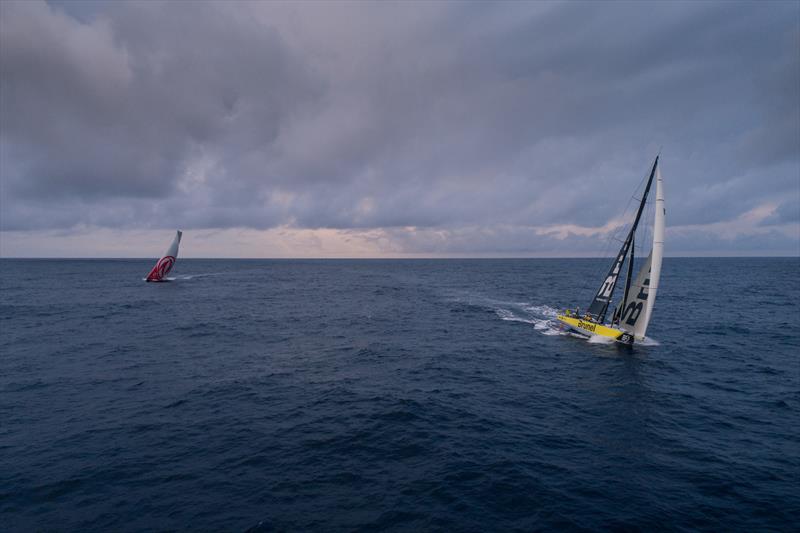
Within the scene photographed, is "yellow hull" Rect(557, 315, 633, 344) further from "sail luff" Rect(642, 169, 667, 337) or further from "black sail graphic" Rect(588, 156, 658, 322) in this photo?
"sail luff" Rect(642, 169, 667, 337)

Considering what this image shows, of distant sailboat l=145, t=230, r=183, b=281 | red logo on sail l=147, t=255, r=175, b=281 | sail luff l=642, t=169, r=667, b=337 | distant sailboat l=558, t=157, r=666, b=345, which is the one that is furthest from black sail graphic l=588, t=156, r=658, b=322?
red logo on sail l=147, t=255, r=175, b=281

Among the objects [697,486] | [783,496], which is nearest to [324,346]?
[697,486]

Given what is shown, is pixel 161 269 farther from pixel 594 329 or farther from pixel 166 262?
pixel 594 329

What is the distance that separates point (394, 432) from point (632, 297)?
3577cm

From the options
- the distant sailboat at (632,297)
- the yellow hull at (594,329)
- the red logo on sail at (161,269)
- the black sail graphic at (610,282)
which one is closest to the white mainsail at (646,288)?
the distant sailboat at (632,297)

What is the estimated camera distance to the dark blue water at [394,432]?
15.9 meters

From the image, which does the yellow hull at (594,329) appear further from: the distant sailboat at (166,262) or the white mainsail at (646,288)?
the distant sailboat at (166,262)

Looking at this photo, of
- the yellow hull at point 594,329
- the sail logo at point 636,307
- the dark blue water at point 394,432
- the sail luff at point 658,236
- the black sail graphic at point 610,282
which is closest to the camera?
the dark blue water at point 394,432

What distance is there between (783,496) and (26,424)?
1597 inches

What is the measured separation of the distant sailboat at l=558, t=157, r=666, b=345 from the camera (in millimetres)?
40469

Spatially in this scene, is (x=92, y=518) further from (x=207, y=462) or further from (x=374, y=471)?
(x=374, y=471)

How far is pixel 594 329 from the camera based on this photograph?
47.7m

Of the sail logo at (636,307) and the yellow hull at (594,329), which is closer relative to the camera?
the sail logo at (636,307)

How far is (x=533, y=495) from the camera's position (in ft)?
55.4
